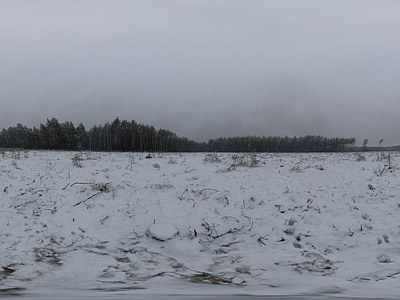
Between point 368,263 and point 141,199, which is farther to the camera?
Answer: point 141,199

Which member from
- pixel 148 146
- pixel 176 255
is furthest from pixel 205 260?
pixel 148 146

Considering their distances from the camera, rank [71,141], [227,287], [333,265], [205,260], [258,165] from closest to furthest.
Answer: [227,287] → [333,265] → [205,260] → [258,165] → [71,141]

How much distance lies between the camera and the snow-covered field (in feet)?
13.3

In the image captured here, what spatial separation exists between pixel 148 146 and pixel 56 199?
232ft

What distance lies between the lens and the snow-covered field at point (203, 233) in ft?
13.3

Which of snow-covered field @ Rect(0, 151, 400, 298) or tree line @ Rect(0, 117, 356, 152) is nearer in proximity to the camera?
snow-covered field @ Rect(0, 151, 400, 298)

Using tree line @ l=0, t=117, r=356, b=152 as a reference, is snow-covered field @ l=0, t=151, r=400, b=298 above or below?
below

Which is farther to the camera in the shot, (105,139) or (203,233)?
(105,139)

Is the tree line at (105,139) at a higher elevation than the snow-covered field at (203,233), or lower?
higher

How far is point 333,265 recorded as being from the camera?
4.64 m

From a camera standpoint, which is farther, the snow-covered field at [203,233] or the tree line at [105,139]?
the tree line at [105,139]

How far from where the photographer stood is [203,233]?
246 inches

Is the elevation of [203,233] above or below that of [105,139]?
below

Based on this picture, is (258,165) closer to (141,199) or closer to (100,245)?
(141,199)
